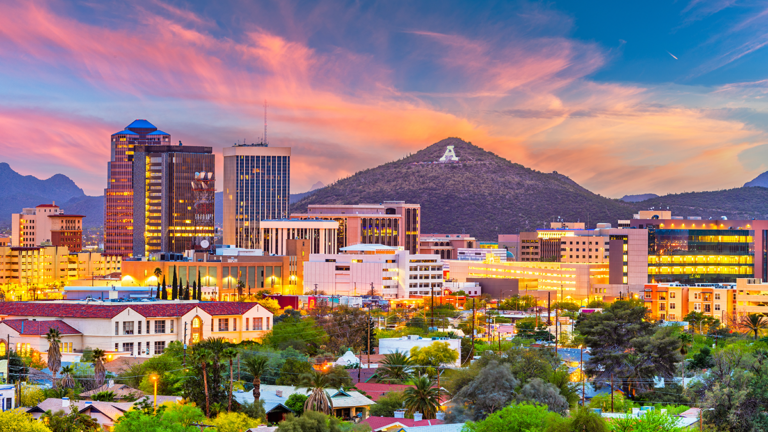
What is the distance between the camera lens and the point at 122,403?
61.8 metres

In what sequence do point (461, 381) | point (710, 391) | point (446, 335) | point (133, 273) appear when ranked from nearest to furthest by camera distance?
point (710, 391), point (461, 381), point (446, 335), point (133, 273)

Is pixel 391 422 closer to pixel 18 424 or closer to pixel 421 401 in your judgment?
pixel 421 401

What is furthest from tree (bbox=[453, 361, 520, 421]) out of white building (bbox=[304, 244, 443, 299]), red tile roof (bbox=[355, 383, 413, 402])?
white building (bbox=[304, 244, 443, 299])

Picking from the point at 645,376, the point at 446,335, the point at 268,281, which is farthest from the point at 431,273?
the point at 645,376

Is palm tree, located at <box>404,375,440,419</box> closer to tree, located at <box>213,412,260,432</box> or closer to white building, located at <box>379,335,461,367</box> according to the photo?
tree, located at <box>213,412,260,432</box>

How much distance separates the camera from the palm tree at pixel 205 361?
60.0 metres

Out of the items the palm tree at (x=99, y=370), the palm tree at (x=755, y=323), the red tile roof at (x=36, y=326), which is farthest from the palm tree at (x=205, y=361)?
the palm tree at (x=755, y=323)

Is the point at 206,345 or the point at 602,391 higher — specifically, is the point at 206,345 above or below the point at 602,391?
above

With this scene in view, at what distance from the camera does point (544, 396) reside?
60719 mm

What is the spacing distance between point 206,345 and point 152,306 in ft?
114

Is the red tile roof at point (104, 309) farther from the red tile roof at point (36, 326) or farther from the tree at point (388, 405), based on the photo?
the tree at point (388, 405)


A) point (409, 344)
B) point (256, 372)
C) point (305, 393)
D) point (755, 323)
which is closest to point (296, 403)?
point (305, 393)

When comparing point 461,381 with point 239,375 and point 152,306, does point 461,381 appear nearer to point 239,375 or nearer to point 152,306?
point 239,375

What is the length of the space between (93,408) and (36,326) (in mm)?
36309
